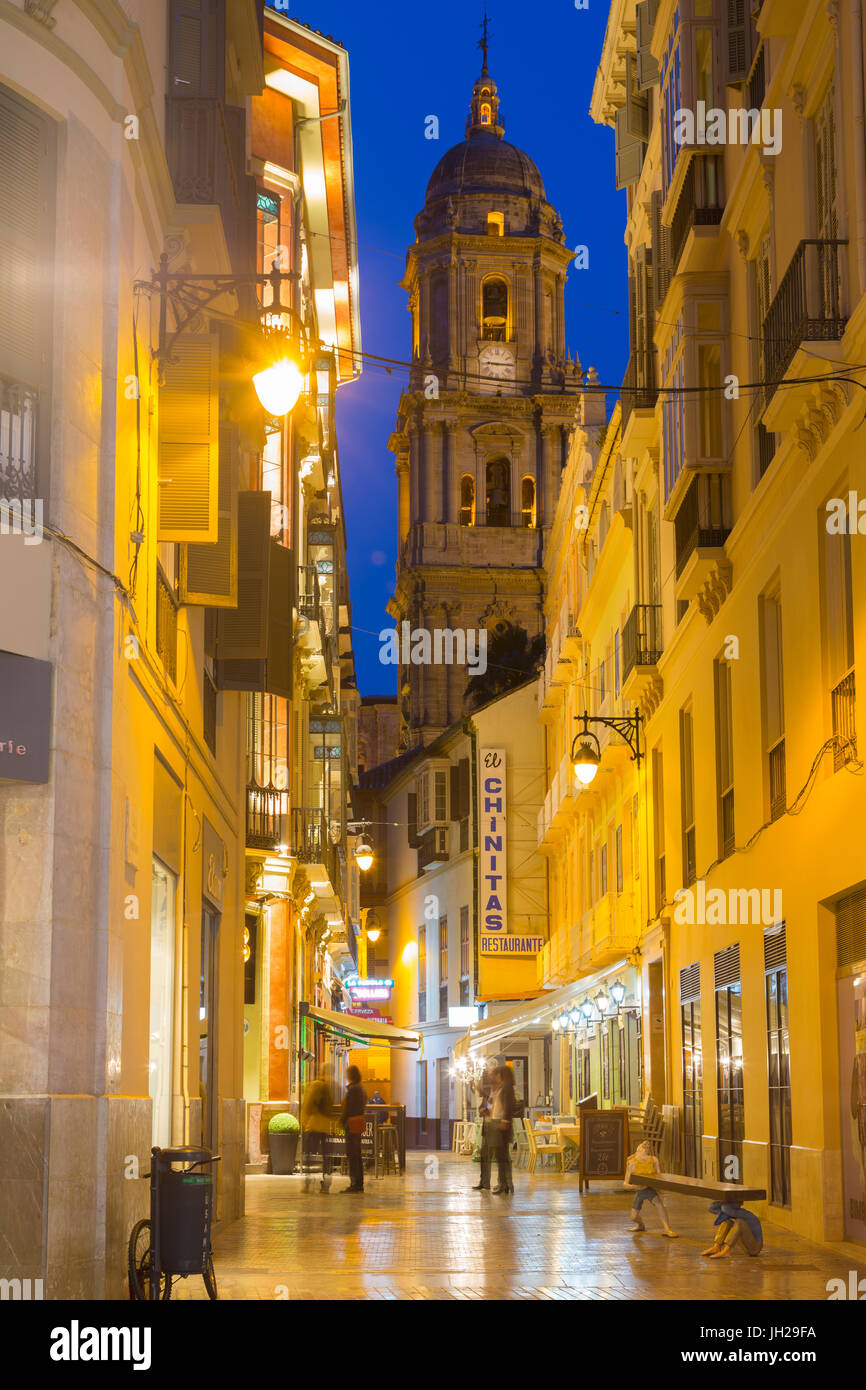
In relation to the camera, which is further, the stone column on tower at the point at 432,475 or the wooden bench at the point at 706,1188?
the stone column on tower at the point at 432,475

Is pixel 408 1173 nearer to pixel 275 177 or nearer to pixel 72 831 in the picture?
pixel 275 177

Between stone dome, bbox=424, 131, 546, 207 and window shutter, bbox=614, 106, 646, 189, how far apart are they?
45.0m

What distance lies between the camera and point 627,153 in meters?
31.0

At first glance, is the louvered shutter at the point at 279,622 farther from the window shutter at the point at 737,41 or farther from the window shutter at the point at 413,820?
the window shutter at the point at 413,820

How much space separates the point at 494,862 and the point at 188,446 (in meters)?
38.0

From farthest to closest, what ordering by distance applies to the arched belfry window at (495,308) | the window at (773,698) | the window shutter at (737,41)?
the arched belfry window at (495,308) < the window shutter at (737,41) < the window at (773,698)

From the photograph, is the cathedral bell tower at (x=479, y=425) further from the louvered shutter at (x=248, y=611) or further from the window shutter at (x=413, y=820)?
the louvered shutter at (x=248, y=611)

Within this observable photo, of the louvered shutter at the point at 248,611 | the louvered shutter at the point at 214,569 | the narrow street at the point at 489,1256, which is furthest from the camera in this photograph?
the louvered shutter at the point at 248,611

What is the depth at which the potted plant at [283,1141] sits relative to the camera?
101 feet

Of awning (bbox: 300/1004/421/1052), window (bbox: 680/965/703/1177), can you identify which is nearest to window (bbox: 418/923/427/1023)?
awning (bbox: 300/1004/421/1052)

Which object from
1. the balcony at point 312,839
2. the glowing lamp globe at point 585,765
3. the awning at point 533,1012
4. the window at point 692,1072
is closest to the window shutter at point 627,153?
the glowing lamp globe at point 585,765

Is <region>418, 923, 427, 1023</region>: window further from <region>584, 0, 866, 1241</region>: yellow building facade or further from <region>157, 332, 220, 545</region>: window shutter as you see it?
<region>157, 332, 220, 545</region>: window shutter

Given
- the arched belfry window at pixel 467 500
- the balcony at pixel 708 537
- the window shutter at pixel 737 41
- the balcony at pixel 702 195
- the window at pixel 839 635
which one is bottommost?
the window at pixel 839 635

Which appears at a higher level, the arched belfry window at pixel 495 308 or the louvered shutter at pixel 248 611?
the arched belfry window at pixel 495 308
